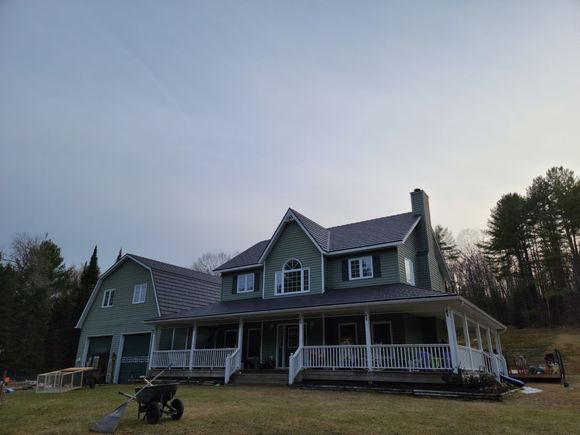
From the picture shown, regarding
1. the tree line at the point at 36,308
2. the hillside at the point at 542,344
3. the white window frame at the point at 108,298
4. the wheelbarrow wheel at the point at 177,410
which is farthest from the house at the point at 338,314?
the tree line at the point at 36,308

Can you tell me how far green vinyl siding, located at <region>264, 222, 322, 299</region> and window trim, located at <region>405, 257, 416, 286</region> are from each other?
4.05m

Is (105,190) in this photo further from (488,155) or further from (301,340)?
(488,155)

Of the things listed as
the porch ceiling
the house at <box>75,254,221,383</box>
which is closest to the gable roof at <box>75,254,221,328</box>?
the house at <box>75,254,221,383</box>

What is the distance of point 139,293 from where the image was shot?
78.1ft

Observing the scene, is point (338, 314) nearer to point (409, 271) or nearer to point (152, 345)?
point (409, 271)

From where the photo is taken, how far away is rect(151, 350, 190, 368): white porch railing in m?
19.3

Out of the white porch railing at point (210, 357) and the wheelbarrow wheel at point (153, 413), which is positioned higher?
the white porch railing at point (210, 357)

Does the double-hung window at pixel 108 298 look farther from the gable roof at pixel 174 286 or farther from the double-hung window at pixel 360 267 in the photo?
the double-hung window at pixel 360 267

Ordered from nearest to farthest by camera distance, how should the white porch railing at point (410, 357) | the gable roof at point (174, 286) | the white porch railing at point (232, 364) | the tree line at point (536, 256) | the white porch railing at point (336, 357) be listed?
the white porch railing at point (410, 357) < the white porch railing at point (336, 357) < the white porch railing at point (232, 364) < the gable roof at point (174, 286) < the tree line at point (536, 256)

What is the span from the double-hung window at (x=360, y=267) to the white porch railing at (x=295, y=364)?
179 inches

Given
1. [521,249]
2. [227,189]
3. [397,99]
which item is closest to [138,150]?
[227,189]

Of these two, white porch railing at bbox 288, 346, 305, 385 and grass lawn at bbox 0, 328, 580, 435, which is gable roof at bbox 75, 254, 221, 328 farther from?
grass lawn at bbox 0, 328, 580, 435

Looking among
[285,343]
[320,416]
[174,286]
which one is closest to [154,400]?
[320,416]

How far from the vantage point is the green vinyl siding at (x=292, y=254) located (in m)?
19.3
